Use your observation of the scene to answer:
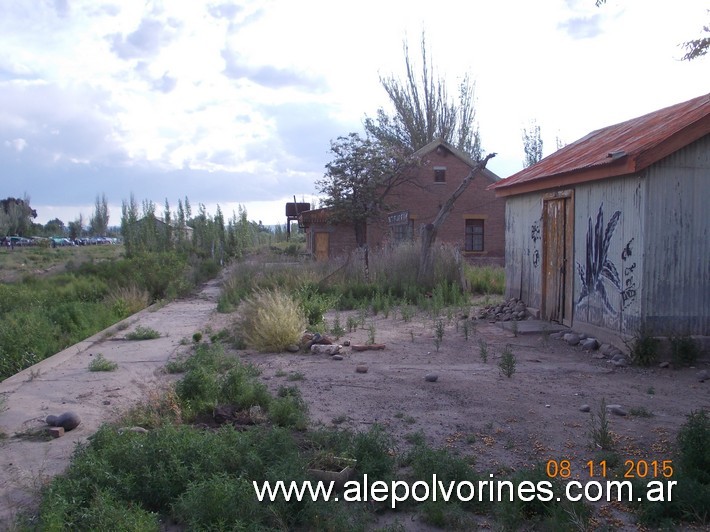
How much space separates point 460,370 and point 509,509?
4.54 metres

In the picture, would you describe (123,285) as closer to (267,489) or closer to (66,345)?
(66,345)

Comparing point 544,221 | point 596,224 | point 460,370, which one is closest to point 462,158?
point 544,221

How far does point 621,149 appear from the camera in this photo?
9641 millimetres

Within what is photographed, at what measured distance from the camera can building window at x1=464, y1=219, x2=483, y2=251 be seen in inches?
1347

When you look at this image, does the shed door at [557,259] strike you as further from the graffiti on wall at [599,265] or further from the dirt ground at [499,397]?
the dirt ground at [499,397]

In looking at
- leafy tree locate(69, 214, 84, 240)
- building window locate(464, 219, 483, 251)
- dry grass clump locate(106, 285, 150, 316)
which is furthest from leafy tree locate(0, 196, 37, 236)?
dry grass clump locate(106, 285, 150, 316)

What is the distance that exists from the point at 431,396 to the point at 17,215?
95.2 meters

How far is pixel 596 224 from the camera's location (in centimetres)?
1040

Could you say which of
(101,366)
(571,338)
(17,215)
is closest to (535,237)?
(571,338)

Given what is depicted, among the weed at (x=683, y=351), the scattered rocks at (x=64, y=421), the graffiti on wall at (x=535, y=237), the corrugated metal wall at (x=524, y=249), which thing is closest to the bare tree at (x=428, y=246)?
the corrugated metal wall at (x=524, y=249)

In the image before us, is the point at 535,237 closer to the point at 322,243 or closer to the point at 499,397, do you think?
the point at 499,397

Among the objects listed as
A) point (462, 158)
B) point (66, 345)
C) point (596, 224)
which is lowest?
point (66, 345)

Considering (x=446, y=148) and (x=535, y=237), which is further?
(x=446, y=148)

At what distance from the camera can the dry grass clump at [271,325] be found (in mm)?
10289
